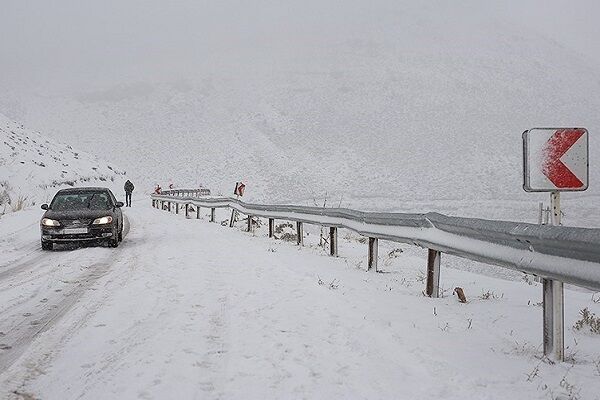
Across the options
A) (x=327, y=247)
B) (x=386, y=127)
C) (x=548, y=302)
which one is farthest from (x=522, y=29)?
(x=548, y=302)

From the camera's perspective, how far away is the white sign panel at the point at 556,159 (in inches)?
191

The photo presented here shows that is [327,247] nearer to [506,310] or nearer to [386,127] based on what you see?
[506,310]

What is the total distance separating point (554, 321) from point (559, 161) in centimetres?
185

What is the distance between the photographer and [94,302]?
223 inches

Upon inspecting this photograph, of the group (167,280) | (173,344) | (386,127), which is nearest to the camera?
(173,344)

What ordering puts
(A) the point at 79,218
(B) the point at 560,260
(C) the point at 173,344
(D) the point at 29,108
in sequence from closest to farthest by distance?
(B) the point at 560,260
(C) the point at 173,344
(A) the point at 79,218
(D) the point at 29,108

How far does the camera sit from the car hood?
37.4ft

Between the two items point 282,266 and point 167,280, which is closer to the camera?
point 167,280

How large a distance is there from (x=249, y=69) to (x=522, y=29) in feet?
173

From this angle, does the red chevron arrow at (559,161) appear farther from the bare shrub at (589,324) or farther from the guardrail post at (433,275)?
the guardrail post at (433,275)

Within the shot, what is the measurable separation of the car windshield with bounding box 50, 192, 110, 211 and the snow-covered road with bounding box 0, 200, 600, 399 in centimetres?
480

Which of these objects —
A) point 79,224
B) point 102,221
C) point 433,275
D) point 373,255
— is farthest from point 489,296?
point 79,224

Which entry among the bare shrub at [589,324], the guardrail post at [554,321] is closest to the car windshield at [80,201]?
the bare shrub at [589,324]

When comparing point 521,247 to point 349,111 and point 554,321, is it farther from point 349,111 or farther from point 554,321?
point 349,111
